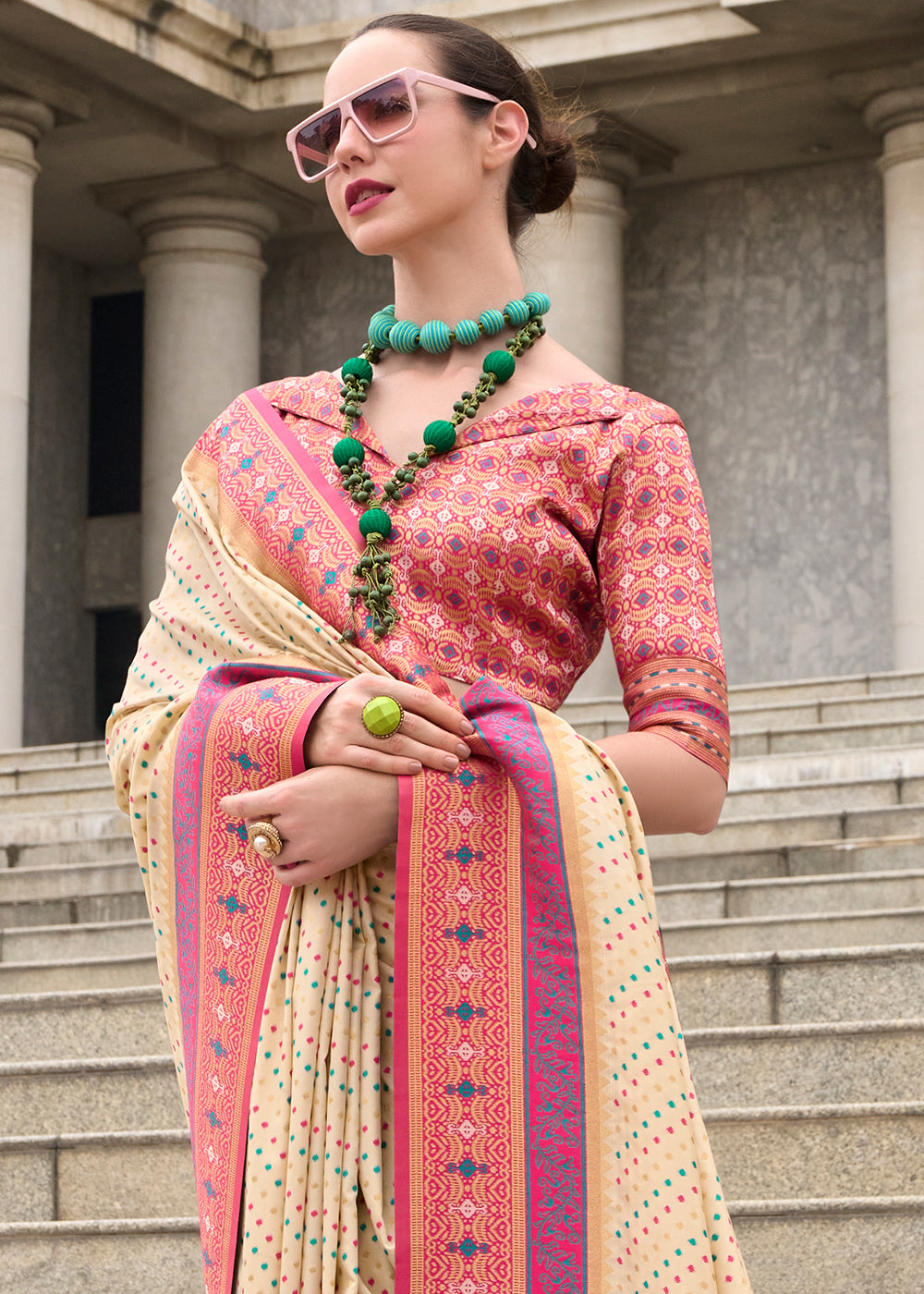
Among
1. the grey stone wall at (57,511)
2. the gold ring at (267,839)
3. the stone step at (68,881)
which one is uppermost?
the grey stone wall at (57,511)

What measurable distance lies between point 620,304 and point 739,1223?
530 inches

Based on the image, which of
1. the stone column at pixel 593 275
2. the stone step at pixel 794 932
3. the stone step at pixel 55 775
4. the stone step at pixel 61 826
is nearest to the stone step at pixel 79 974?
the stone step at pixel 794 932

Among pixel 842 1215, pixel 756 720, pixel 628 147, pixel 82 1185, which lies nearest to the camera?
pixel 842 1215

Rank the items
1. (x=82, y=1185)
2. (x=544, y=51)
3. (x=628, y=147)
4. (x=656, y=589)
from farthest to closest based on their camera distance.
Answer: (x=628, y=147) < (x=544, y=51) < (x=82, y=1185) < (x=656, y=589)

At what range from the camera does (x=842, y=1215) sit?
4.21 m

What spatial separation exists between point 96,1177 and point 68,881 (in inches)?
150

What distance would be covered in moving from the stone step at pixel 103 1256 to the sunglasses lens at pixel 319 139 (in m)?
2.70

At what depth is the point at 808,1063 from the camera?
5.31m

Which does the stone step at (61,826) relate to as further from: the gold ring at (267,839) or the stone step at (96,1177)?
the gold ring at (267,839)

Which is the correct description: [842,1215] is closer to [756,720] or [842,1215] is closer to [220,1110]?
[220,1110]

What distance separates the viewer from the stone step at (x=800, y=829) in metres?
7.68

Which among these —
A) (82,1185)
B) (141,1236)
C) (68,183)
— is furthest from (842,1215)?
(68,183)

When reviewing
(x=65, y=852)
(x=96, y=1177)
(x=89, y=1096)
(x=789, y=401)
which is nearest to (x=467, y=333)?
(x=96, y=1177)

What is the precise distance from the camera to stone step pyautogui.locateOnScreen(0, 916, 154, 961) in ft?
25.1
